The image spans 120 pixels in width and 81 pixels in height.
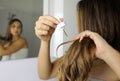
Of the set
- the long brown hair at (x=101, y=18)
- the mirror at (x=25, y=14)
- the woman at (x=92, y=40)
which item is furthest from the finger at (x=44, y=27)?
the mirror at (x=25, y=14)

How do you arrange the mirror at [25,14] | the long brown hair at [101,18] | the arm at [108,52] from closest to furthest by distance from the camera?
the arm at [108,52] → the long brown hair at [101,18] → the mirror at [25,14]

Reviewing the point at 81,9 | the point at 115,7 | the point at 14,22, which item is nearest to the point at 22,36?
the point at 14,22

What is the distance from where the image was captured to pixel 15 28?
105 cm

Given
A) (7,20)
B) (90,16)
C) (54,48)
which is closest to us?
(90,16)

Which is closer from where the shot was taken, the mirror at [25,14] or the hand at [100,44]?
the hand at [100,44]

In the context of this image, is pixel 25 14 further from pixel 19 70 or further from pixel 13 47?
pixel 19 70

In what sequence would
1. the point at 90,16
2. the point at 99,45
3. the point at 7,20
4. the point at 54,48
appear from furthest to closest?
the point at 54,48, the point at 7,20, the point at 90,16, the point at 99,45

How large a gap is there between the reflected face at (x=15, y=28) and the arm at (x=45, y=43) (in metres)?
0.22

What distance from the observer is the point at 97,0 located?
2.63ft

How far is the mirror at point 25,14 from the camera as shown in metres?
0.99

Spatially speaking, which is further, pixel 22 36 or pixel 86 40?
pixel 22 36

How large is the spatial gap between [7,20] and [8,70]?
25 centimetres

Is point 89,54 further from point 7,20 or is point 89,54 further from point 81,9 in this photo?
point 7,20

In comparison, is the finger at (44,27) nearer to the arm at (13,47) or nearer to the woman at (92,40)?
the woman at (92,40)
